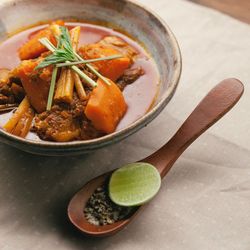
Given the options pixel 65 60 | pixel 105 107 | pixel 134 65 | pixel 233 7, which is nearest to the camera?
pixel 105 107

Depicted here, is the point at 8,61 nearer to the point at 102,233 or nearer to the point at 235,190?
the point at 102,233

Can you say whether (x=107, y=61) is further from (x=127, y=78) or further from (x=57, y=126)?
(x=57, y=126)

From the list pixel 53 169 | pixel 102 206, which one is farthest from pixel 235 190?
pixel 53 169

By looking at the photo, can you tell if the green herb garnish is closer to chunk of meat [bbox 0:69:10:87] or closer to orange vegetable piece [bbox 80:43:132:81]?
orange vegetable piece [bbox 80:43:132:81]

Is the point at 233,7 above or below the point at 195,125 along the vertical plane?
above

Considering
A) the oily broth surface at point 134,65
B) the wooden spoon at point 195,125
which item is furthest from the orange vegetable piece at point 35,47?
the wooden spoon at point 195,125

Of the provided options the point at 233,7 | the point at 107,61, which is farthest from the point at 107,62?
the point at 233,7

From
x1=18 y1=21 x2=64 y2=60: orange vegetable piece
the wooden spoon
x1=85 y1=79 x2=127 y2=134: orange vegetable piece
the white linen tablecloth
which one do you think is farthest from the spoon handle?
x1=18 y1=21 x2=64 y2=60: orange vegetable piece
